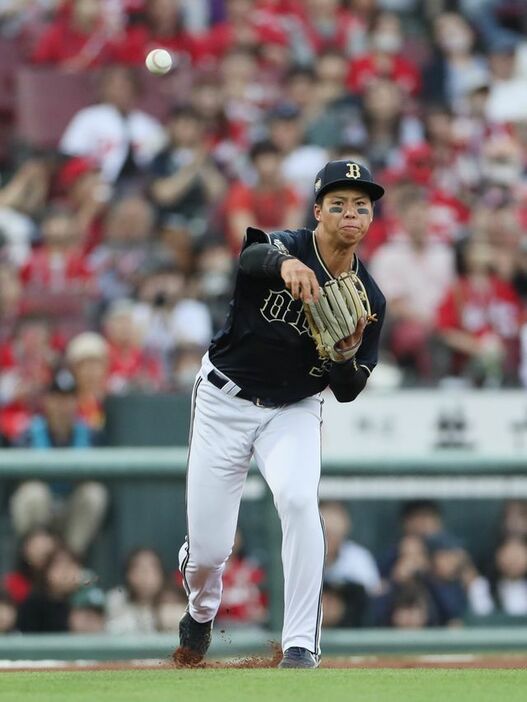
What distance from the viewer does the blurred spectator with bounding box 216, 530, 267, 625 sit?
7.22 metres

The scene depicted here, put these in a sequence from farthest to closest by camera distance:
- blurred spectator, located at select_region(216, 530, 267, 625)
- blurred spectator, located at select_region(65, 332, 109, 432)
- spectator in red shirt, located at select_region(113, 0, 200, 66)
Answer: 1. spectator in red shirt, located at select_region(113, 0, 200, 66)
2. blurred spectator, located at select_region(65, 332, 109, 432)
3. blurred spectator, located at select_region(216, 530, 267, 625)

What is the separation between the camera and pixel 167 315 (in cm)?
931

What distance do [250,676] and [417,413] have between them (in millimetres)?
3504

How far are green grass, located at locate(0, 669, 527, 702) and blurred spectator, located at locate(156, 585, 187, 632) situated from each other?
1705 millimetres

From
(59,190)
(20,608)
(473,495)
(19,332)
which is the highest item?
(59,190)

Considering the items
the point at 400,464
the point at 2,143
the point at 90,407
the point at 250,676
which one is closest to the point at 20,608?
the point at 90,407

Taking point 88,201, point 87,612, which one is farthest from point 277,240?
point 88,201

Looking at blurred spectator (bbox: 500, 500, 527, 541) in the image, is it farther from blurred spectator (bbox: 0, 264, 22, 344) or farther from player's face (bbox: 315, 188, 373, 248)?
blurred spectator (bbox: 0, 264, 22, 344)

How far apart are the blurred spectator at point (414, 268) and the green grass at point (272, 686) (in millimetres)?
4518

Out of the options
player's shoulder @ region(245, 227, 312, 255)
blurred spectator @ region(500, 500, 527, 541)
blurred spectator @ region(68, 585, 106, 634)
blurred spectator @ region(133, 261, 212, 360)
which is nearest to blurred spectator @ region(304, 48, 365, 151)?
blurred spectator @ region(133, 261, 212, 360)

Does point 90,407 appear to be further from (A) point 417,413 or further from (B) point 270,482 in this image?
(B) point 270,482

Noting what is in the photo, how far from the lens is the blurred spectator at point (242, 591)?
7219mm

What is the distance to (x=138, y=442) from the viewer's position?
26.6ft

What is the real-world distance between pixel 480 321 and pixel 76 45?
409 cm
